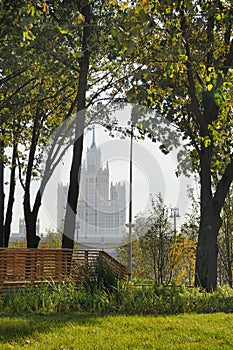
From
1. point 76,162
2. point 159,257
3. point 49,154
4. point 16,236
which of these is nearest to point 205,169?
point 76,162

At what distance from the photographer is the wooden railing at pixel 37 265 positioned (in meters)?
13.5

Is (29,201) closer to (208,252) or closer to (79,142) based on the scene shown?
(79,142)

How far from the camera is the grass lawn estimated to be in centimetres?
721

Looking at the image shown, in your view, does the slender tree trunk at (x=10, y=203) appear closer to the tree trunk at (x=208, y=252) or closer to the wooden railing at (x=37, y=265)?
the wooden railing at (x=37, y=265)

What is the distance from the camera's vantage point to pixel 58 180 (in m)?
23.9

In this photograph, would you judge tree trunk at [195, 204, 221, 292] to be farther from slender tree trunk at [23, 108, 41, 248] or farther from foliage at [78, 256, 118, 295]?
slender tree trunk at [23, 108, 41, 248]

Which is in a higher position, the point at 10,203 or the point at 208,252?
the point at 10,203

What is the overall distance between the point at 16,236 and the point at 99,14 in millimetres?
→ 34198

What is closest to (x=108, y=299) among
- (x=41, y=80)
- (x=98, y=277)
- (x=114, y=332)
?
(x=98, y=277)

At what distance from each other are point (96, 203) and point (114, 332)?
14624mm

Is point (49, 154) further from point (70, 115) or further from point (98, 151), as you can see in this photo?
point (98, 151)

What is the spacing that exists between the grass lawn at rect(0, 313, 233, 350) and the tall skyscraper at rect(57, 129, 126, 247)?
1169 cm

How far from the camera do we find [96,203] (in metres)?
22.4

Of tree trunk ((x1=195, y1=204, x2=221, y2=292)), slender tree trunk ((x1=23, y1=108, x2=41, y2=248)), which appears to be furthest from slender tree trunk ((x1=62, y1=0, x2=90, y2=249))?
slender tree trunk ((x1=23, y1=108, x2=41, y2=248))
